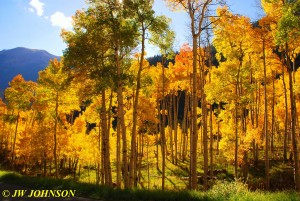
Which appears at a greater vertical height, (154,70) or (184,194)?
(154,70)

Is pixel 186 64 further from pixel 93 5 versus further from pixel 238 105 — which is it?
pixel 93 5

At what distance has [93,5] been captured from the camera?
44.7 ft

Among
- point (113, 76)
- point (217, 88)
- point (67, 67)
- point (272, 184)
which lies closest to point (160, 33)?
point (113, 76)

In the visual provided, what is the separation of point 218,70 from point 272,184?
10.5 m
